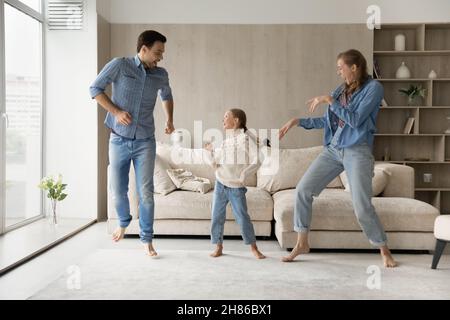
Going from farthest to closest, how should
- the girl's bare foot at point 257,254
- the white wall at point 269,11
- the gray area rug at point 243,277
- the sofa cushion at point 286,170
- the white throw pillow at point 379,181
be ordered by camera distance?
1. the white wall at point 269,11
2. the sofa cushion at point 286,170
3. the white throw pillow at point 379,181
4. the girl's bare foot at point 257,254
5. the gray area rug at point 243,277

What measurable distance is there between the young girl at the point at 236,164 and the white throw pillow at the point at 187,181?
85 cm

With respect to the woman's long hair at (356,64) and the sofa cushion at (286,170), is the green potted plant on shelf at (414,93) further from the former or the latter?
the woman's long hair at (356,64)

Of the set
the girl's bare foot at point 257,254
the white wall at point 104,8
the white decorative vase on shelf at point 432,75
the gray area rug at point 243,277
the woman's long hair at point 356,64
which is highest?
the white wall at point 104,8

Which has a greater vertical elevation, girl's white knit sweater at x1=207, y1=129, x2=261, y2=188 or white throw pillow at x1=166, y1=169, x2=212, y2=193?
girl's white knit sweater at x1=207, y1=129, x2=261, y2=188

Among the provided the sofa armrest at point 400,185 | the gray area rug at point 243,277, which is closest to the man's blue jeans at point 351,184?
the gray area rug at point 243,277

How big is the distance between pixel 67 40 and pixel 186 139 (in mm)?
1587

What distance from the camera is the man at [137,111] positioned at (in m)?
3.42

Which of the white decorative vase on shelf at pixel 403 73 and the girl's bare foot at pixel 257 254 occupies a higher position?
the white decorative vase on shelf at pixel 403 73

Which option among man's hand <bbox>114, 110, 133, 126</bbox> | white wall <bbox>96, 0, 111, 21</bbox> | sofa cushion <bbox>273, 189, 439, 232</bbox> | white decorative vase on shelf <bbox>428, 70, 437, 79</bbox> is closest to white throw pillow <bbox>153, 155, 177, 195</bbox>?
sofa cushion <bbox>273, 189, 439, 232</bbox>

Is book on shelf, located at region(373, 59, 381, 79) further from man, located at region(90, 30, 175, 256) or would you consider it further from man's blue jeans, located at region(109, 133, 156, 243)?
man's blue jeans, located at region(109, 133, 156, 243)

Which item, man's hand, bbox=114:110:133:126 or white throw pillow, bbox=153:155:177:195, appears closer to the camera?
man's hand, bbox=114:110:133:126

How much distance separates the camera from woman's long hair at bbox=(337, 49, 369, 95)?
3344mm

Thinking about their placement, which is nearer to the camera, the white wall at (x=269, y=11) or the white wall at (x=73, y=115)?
the white wall at (x=73, y=115)

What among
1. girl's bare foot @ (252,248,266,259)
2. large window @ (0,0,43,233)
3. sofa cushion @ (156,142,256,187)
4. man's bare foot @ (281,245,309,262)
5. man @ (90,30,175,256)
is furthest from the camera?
sofa cushion @ (156,142,256,187)
